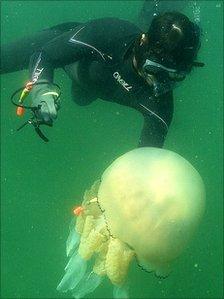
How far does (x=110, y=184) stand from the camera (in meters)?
2.51

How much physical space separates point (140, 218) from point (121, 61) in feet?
5.11

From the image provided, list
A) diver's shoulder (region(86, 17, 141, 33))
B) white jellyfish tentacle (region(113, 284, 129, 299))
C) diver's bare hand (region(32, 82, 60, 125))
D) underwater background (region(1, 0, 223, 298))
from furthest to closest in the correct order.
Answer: underwater background (region(1, 0, 223, 298))
diver's shoulder (region(86, 17, 141, 33))
diver's bare hand (region(32, 82, 60, 125))
white jellyfish tentacle (region(113, 284, 129, 299))

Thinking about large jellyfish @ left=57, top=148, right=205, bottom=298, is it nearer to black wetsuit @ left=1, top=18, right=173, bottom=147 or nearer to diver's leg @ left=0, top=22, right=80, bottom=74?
black wetsuit @ left=1, top=18, right=173, bottom=147

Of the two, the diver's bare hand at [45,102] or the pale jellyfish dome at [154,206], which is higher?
the diver's bare hand at [45,102]

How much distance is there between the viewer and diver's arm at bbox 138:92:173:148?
137 inches

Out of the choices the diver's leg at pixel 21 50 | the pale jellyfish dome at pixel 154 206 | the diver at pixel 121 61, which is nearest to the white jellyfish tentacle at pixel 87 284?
the pale jellyfish dome at pixel 154 206

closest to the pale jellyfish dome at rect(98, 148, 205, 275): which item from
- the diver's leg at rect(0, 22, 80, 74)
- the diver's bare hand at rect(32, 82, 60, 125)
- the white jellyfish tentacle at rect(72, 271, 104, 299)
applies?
the white jellyfish tentacle at rect(72, 271, 104, 299)

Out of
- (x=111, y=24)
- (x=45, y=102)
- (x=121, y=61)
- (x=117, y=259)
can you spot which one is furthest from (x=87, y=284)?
(x=111, y=24)

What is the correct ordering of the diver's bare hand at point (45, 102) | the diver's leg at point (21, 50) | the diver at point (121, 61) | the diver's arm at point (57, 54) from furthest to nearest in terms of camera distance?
1. the diver's leg at point (21, 50)
2. the diver's arm at point (57, 54)
3. the diver at point (121, 61)
4. the diver's bare hand at point (45, 102)

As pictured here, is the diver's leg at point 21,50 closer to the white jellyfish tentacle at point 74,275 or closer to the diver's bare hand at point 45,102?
the diver's bare hand at point 45,102

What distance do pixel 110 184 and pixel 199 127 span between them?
Answer: 7314 mm

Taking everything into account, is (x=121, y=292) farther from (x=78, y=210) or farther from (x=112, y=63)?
(x=112, y=63)

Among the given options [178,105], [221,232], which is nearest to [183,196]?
[221,232]

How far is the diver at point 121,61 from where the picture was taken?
114 inches
